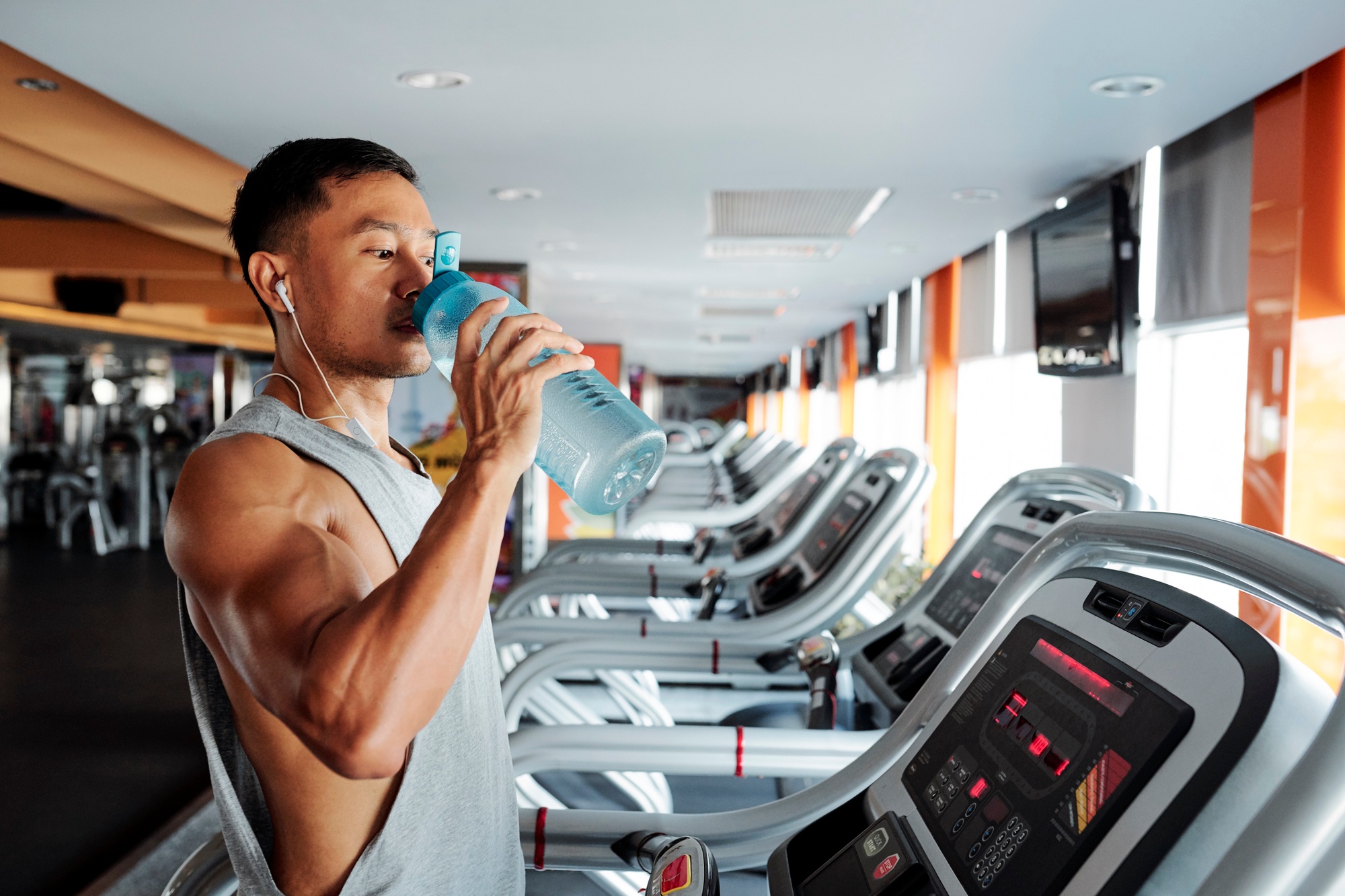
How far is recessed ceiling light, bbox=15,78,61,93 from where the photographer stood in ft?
10.5

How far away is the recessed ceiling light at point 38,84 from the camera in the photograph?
126 inches

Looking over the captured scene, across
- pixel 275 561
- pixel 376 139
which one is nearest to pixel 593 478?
pixel 275 561

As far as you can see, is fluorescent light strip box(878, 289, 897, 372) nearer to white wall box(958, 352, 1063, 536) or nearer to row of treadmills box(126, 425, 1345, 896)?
white wall box(958, 352, 1063, 536)

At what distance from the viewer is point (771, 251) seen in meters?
5.39

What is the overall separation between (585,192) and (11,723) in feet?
10.9

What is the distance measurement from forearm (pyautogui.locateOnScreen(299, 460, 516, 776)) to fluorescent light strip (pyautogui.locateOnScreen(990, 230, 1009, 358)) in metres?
4.68

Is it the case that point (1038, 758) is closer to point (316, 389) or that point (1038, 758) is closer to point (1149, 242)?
point (316, 389)

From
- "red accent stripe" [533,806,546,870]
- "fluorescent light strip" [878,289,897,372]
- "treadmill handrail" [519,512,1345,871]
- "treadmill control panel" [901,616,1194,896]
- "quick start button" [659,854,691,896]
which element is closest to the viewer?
"treadmill handrail" [519,512,1345,871]

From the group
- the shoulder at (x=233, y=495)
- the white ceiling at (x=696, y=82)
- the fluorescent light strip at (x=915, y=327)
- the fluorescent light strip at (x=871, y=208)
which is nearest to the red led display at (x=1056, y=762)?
the shoulder at (x=233, y=495)

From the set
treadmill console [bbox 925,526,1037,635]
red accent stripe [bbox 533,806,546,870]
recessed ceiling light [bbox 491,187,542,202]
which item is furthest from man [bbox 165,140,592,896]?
recessed ceiling light [bbox 491,187,542,202]

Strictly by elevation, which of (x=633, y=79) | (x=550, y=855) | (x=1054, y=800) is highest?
(x=633, y=79)

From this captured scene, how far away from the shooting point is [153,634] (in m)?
5.67

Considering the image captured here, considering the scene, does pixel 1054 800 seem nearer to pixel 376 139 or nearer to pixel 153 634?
pixel 376 139

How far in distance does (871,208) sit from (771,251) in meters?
1.14
